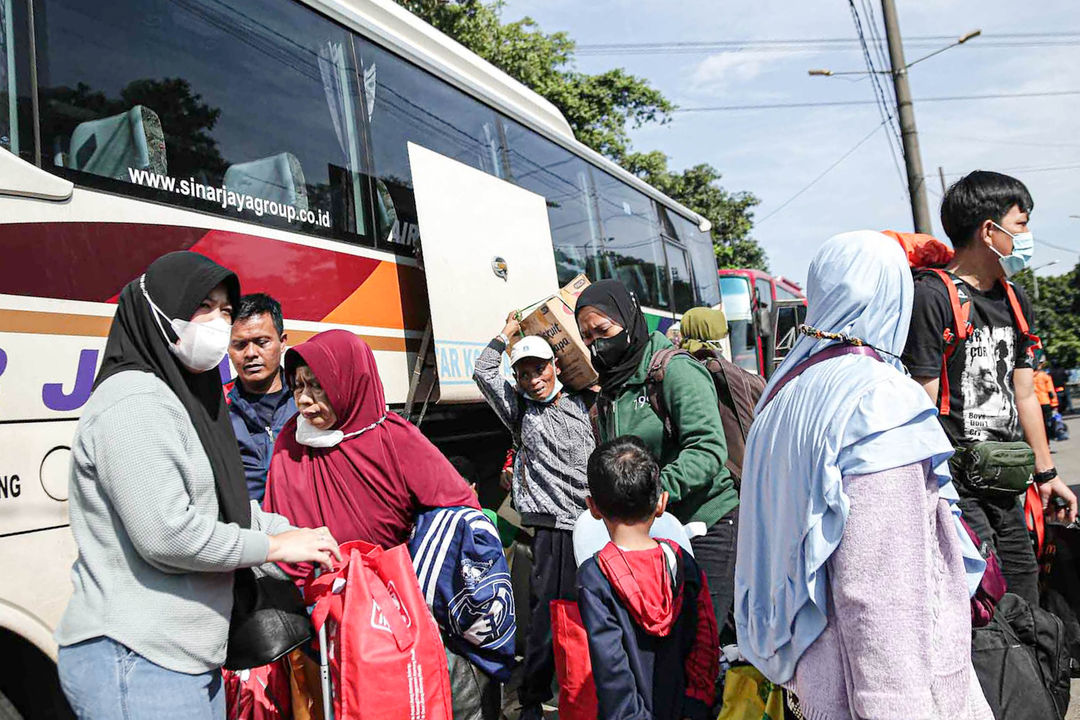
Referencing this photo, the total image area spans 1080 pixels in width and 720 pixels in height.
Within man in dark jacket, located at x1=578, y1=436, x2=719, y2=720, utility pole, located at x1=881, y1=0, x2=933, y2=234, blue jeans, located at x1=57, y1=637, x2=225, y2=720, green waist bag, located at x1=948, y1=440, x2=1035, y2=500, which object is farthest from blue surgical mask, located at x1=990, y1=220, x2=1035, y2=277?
utility pole, located at x1=881, y1=0, x2=933, y2=234

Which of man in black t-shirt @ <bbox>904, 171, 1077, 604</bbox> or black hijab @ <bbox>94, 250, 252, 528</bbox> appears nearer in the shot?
black hijab @ <bbox>94, 250, 252, 528</bbox>

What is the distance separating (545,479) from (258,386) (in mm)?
1281

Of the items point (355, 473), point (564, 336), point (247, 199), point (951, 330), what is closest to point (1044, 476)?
point (951, 330)

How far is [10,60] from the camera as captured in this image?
3000 millimetres

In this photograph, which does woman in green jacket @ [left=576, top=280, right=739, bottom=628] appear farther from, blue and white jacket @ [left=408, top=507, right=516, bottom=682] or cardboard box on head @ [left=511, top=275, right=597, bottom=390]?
blue and white jacket @ [left=408, top=507, right=516, bottom=682]

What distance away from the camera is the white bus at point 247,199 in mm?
2807

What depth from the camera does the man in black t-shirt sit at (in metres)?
2.97

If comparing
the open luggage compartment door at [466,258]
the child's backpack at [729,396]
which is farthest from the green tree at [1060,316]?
the child's backpack at [729,396]

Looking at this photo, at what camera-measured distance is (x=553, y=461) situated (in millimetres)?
3725

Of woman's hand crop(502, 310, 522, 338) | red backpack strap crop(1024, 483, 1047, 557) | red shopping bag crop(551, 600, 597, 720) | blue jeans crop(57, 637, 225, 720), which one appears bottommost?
red shopping bag crop(551, 600, 597, 720)

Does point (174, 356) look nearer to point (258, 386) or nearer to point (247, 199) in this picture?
point (258, 386)

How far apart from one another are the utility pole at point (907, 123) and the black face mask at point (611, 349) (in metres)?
10.1

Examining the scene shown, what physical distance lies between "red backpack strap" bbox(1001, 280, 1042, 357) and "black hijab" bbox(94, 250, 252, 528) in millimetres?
2756

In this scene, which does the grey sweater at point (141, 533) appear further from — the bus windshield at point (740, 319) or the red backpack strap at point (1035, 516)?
the bus windshield at point (740, 319)
